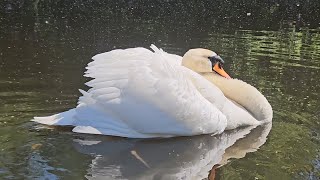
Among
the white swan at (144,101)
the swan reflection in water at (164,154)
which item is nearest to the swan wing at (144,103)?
A: the white swan at (144,101)

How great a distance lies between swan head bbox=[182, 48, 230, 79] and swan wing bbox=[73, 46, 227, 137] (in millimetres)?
756

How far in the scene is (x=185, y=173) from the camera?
18.3ft

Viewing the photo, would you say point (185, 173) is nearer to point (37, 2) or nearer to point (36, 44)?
point (36, 44)

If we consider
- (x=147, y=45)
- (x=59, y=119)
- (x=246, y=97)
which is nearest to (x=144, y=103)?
(x=59, y=119)

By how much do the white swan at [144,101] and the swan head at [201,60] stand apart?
460mm

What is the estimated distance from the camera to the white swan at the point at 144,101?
6223 mm

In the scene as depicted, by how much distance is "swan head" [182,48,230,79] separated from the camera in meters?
7.24

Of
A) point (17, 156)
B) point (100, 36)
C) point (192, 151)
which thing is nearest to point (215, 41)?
point (100, 36)

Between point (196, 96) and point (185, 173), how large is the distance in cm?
109

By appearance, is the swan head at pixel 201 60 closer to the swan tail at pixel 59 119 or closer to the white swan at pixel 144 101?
the white swan at pixel 144 101

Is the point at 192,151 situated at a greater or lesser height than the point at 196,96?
lesser

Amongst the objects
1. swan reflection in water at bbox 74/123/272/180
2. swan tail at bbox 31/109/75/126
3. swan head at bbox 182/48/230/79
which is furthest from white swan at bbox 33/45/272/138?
swan head at bbox 182/48/230/79

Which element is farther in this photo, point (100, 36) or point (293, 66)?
point (100, 36)

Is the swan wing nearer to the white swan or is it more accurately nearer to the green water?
the white swan
